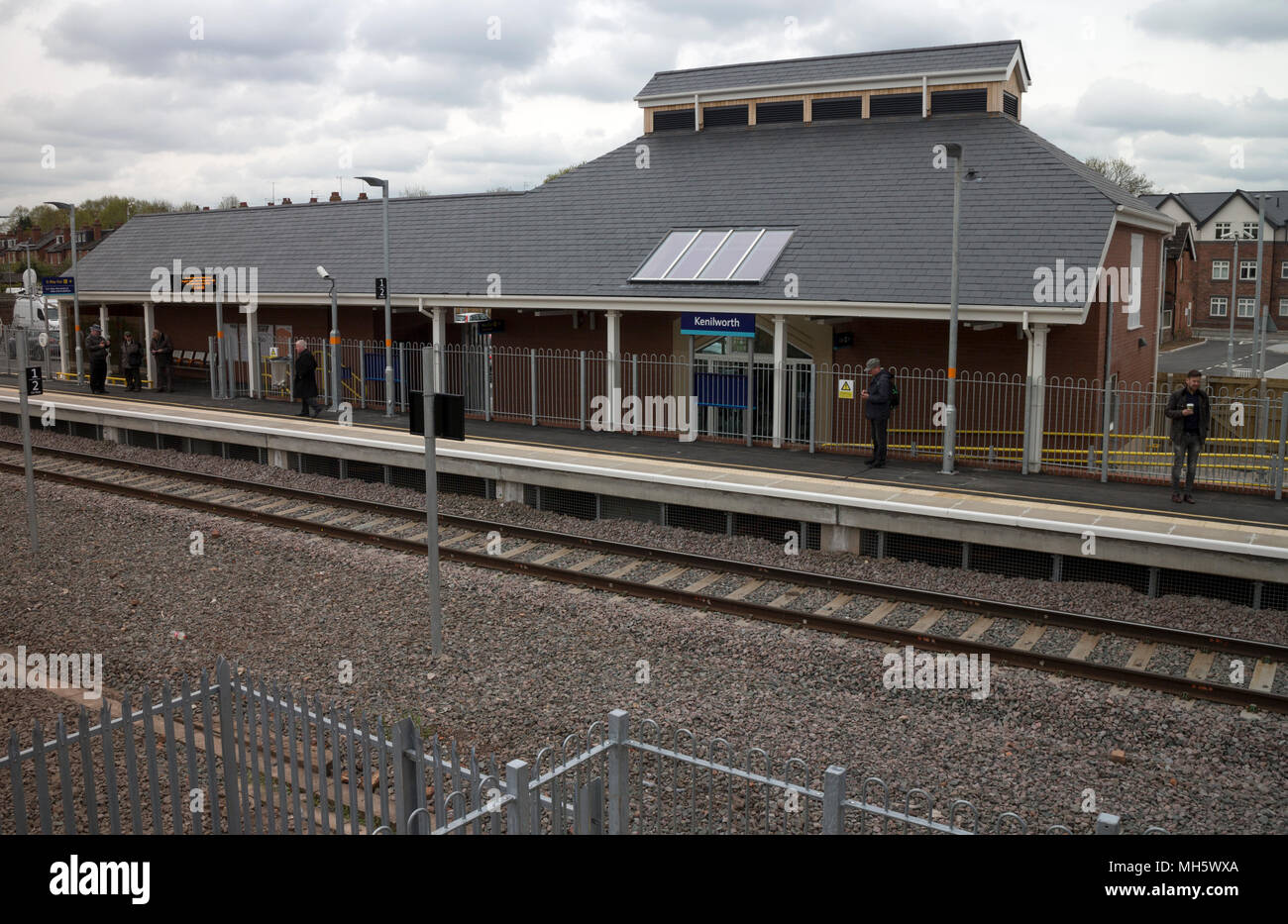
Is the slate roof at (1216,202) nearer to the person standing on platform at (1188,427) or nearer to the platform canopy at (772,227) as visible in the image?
the platform canopy at (772,227)

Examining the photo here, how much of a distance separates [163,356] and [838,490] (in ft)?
67.6

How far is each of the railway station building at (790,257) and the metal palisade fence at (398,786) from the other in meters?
11.4

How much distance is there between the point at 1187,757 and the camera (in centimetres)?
880

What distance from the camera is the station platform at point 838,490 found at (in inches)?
516

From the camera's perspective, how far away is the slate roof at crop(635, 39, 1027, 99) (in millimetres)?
23047

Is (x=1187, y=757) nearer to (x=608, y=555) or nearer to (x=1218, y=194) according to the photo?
(x=608, y=555)

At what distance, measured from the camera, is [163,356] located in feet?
95.3

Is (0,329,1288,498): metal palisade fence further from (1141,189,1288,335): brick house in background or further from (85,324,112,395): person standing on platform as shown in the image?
(1141,189,1288,335): brick house in background

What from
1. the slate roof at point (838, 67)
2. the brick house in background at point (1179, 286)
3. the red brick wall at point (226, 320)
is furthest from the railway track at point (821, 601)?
the brick house in background at point (1179, 286)

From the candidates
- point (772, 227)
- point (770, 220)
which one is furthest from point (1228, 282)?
point (772, 227)

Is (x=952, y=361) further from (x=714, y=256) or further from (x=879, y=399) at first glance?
(x=714, y=256)

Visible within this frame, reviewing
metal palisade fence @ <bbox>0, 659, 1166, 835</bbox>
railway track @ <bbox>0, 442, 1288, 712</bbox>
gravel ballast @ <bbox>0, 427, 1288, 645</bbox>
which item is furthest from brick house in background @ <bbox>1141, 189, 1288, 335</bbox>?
metal palisade fence @ <bbox>0, 659, 1166, 835</bbox>
